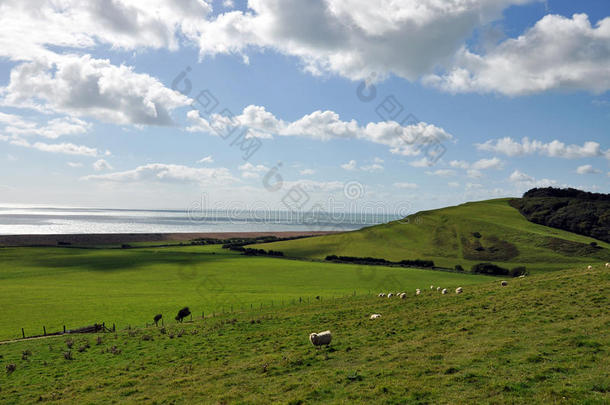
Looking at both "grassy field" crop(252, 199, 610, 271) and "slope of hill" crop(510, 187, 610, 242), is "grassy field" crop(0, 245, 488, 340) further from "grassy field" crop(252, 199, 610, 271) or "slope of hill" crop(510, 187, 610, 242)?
"slope of hill" crop(510, 187, 610, 242)

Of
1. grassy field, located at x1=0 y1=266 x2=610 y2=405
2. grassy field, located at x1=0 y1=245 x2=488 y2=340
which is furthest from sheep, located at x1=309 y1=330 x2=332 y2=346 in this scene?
grassy field, located at x1=0 y1=245 x2=488 y2=340

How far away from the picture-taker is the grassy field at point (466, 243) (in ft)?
335

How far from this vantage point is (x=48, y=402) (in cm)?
1838

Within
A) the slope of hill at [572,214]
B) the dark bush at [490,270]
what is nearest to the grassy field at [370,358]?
the dark bush at [490,270]

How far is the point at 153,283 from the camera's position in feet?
257

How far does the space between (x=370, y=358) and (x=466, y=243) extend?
111m

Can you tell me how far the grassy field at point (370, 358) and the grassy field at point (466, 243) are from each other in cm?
7755

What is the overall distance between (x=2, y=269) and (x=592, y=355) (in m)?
123

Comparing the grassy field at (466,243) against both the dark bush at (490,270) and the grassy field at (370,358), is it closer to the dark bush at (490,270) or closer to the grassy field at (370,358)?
the dark bush at (490,270)

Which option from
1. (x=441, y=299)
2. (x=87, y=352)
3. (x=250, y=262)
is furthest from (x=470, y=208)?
(x=87, y=352)

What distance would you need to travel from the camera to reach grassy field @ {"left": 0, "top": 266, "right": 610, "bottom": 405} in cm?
1419

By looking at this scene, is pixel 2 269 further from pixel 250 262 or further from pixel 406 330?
pixel 406 330

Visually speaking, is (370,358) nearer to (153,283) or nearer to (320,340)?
(320,340)

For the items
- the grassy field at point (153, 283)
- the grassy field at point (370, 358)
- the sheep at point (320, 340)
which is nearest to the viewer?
the grassy field at point (370, 358)
